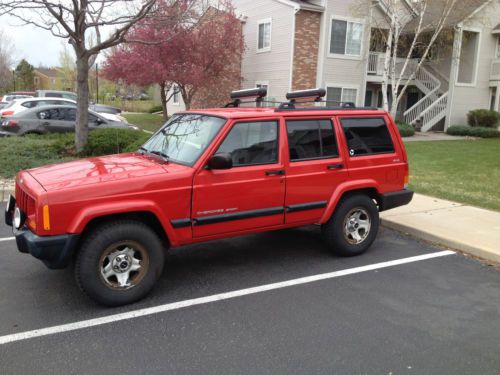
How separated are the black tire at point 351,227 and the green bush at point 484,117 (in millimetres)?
21015

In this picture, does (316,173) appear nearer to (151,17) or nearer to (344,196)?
(344,196)

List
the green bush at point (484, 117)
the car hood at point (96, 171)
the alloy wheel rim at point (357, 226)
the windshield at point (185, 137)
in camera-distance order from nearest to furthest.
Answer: the car hood at point (96, 171), the windshield at point (185, 137), the alloy wheel rim at point (357, 226), the green bush at point (484, 117)

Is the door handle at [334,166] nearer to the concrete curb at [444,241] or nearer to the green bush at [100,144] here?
the concrete curb at [444,241]

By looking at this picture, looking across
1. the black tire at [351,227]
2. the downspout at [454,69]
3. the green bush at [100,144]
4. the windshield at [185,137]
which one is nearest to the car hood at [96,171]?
the windshield at [185,137]

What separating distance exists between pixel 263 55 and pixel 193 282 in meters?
19.8

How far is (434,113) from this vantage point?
80.1ft

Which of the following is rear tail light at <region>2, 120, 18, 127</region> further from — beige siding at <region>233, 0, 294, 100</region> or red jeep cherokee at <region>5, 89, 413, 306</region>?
beige siding at <region>233, 0, 294, 100</region>

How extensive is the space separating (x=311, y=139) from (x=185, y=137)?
1.39 metres

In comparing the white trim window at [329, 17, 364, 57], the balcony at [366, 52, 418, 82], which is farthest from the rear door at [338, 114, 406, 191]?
the balcony at [366, 52, 418, 82]

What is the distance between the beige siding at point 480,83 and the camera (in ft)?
79.5

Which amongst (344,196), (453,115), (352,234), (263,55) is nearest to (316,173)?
(344,196)

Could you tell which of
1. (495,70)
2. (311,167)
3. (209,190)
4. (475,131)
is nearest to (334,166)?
(311,167)

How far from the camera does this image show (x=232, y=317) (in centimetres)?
400

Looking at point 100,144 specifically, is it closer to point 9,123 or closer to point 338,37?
point 9,123
